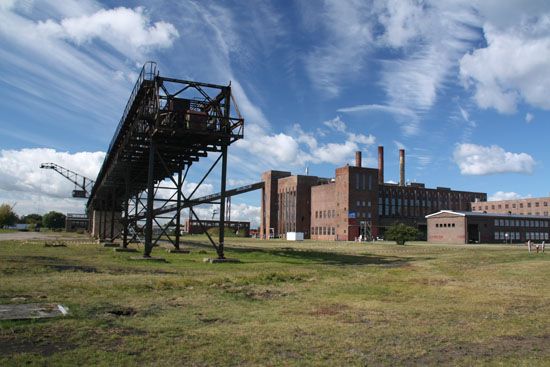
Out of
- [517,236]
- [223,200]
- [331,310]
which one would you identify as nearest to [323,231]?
[517,236]

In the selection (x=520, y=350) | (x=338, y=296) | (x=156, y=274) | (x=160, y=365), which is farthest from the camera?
(x=156, y=274)

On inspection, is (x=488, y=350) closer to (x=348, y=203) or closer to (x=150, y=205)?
(x=150, y=205)

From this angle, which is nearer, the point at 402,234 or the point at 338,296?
the point at 338,296

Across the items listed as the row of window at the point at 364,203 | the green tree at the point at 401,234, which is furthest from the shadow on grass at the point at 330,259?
the row of window at the point at 364,203

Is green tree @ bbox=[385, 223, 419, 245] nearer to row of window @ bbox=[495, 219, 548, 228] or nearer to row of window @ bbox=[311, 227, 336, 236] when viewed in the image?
row of window @ bbox=[495, 219, 548, 228]

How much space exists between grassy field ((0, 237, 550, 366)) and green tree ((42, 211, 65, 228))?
171 metres

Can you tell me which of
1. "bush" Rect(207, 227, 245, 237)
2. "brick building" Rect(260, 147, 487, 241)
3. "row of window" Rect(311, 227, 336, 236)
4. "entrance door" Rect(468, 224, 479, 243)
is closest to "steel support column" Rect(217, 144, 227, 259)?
"entrance door" Rect(468, 224, 479, 243)

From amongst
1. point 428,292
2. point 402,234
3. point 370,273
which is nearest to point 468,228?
point 402,234

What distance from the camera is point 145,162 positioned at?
131 ft

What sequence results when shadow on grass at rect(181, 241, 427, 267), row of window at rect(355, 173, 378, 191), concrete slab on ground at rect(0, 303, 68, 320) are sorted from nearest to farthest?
concrete slab on ground at rect(0, 303, 68, 320), shadow on grass at rect(181, 241, 427, 267), row of window at rect(355, 173, 378, 191)

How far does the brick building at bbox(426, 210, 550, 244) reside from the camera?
80.9 m

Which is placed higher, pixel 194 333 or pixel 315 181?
pixel 315 181

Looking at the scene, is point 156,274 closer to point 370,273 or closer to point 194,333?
point 370,273

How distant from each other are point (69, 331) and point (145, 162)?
33.1m
